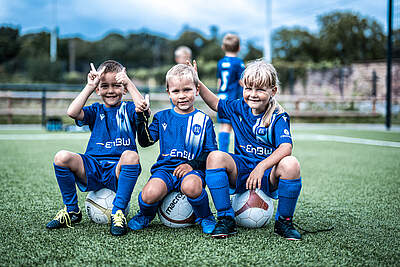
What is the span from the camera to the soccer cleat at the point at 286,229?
2.35 m

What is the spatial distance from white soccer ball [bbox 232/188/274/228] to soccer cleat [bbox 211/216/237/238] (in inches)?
5.6

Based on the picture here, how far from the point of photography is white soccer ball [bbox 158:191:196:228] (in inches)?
101

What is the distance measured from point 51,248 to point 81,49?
65051 mm

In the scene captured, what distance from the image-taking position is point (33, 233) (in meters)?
2.42

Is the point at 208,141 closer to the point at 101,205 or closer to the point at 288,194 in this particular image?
the point at 288,194

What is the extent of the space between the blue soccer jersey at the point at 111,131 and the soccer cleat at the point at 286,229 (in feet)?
3.71

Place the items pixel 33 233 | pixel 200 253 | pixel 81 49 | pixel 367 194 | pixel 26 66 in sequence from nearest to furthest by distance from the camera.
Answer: pixel 200 253 < pixel 33 233 < pixel 367 194 < pixel 26 66 < pixel 81 49

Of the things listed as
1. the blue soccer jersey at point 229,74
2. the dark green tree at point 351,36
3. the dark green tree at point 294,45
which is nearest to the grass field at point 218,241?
the blue soccer jersey at point 229,74

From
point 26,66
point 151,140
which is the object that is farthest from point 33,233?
point 26,66

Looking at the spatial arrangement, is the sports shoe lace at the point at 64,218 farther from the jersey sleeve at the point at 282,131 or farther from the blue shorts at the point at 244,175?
the jersey sleeve at the point at 282,131

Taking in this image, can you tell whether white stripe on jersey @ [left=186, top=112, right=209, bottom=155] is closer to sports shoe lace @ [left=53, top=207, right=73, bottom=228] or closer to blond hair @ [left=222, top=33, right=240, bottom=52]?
sports shoe lace @ [left=53, top=207, right=73, bottom=228]

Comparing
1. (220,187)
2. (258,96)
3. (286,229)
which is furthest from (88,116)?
(286,229)

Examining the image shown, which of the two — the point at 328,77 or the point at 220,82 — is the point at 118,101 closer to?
the point at 220,82

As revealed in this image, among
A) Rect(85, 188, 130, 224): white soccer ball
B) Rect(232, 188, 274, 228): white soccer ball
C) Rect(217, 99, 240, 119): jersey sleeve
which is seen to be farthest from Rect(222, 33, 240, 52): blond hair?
Rect(85, 188, 130, 224): white soccer ball
